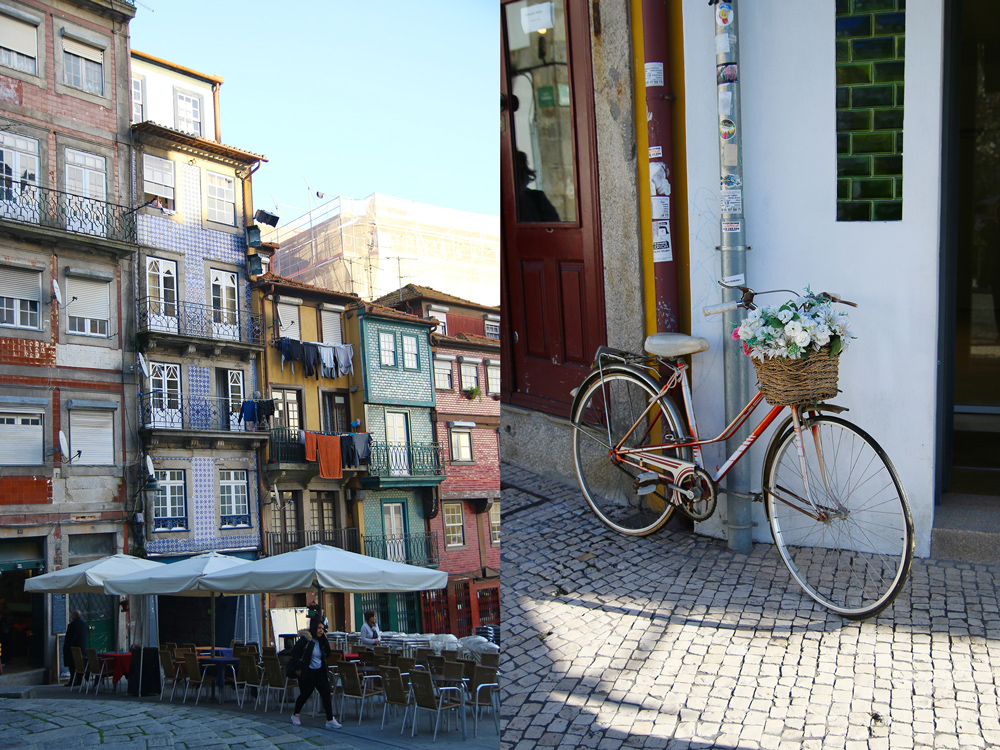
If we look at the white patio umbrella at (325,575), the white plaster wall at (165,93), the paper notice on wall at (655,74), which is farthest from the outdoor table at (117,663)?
the paper notice on wall at (655,74)

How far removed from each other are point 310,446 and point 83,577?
0.43 m

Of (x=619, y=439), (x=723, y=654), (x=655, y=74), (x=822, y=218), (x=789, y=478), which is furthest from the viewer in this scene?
(x=619, y=439)

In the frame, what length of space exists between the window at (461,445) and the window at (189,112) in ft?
2.47

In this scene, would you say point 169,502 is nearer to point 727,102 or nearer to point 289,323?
point 289,323

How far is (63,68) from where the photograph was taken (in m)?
1.52

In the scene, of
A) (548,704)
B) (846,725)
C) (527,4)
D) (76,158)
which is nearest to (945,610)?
(846,725)

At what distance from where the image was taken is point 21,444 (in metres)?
1.44

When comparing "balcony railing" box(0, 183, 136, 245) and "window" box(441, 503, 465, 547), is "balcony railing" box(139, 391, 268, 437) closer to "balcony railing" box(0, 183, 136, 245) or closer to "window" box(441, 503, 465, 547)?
"balcony railing" box(0, 183, 136, 245)

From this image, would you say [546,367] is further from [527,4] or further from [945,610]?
[945,610]

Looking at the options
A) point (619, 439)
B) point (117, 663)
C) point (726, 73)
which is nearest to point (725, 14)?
point (726, 73)

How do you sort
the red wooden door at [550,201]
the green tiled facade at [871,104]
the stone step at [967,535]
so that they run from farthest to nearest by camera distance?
the red wooden door at [550,201] → the green tiled facade at [871,104] → the stone step at [967,535]

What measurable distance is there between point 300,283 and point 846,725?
85.8 inches

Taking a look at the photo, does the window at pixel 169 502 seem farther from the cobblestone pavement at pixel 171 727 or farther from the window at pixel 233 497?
the cobblestone pavement at pixel 171 727

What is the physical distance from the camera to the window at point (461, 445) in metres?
1.71
